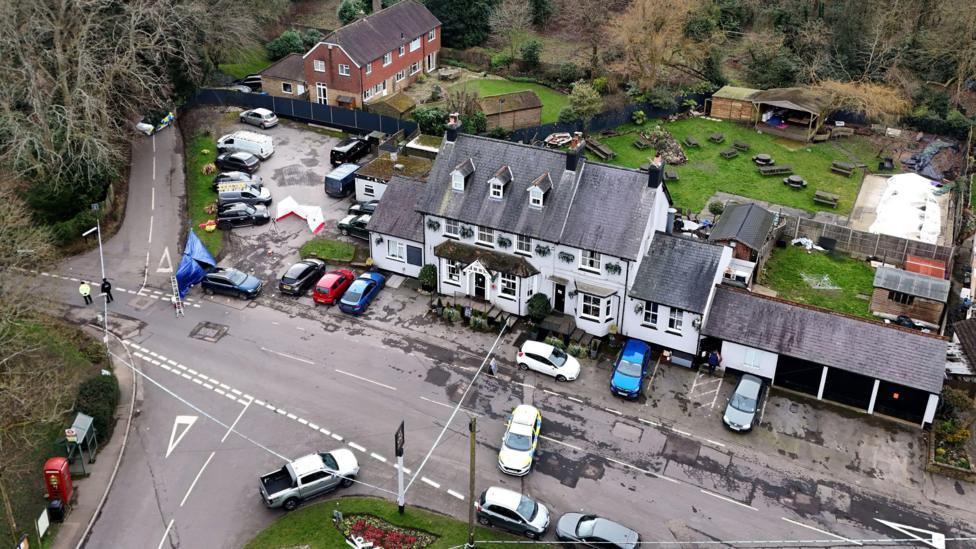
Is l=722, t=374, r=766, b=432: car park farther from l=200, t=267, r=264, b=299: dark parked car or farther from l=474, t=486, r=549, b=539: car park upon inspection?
l=200, t=267, r=264, b=299: dark parked car

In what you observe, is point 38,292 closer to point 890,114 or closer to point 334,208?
point 334,208

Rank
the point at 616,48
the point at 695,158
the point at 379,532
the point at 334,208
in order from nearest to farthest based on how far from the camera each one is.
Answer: the point at 379,532
the point at 334,208
the point at 695,158
the point at 616,48

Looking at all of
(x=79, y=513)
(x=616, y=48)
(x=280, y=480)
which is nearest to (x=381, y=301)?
(x=280, y=480)

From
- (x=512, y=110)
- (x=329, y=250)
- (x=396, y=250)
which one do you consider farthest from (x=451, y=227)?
(x=512, y=110)

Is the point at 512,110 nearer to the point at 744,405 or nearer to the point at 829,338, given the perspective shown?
the point at 829,338

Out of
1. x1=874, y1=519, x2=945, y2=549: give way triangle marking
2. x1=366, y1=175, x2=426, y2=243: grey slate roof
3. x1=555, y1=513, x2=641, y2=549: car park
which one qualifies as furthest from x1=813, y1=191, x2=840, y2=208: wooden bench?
x1=555, y1=513, x2=641, y2=549: car park
